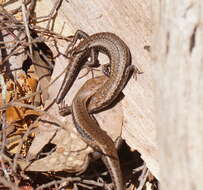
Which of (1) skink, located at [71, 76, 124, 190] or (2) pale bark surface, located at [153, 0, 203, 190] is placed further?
(1) skink, located at [71, 76, 124, 190]

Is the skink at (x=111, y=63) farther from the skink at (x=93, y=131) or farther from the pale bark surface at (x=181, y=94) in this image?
the pale bark surface at (x=181, y=94)

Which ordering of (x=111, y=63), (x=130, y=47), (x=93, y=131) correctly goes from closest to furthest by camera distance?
(x=93, y=131) < (x=130, y=47) < (x=111, y=63)

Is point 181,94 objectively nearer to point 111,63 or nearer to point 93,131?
point 93,131

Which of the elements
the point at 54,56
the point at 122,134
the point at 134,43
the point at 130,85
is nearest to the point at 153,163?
the point at 122,134

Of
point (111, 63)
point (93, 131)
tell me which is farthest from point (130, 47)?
point (93, 131)

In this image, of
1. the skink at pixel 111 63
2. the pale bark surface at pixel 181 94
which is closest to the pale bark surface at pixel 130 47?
the skink at pixel 111 63

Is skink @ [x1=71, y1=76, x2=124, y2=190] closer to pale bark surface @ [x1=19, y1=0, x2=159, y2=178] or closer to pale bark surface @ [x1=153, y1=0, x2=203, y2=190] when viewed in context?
pale bark surface @ [x1=19, y1=0, x2=159, y2=178]

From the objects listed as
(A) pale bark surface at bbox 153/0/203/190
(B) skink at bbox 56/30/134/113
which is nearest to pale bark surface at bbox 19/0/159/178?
(B) skink at bbox 56/30/134/113
